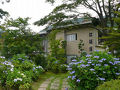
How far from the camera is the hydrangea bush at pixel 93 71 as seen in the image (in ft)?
10.2

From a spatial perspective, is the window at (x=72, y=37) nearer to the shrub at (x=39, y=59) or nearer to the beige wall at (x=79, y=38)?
the beige wall at (x=79, y=38)

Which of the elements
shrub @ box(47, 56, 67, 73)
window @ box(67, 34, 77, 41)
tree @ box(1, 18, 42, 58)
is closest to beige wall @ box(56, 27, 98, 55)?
window @ box(67, 34, 77, 41)

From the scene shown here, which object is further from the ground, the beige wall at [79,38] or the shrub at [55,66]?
the beige wall at [79,38]

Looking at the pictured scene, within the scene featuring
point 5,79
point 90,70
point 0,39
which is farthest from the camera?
point 0,39

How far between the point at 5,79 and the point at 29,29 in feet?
13.4

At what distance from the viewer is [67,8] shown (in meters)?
8.14

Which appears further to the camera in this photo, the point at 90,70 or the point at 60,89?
the point at 60,89

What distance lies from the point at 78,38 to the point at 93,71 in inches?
366

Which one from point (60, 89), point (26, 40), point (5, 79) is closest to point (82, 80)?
point (60, 89)

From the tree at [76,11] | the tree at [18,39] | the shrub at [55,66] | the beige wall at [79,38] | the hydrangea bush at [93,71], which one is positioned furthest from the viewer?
the beige wall at [79,38]

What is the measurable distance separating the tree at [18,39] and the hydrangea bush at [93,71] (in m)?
4.19

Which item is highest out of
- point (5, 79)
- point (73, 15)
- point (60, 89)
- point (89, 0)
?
point (89, 0)

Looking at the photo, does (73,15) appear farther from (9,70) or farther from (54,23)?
(9,70)

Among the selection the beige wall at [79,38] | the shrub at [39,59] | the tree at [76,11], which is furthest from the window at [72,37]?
the shrub at [39,59]
